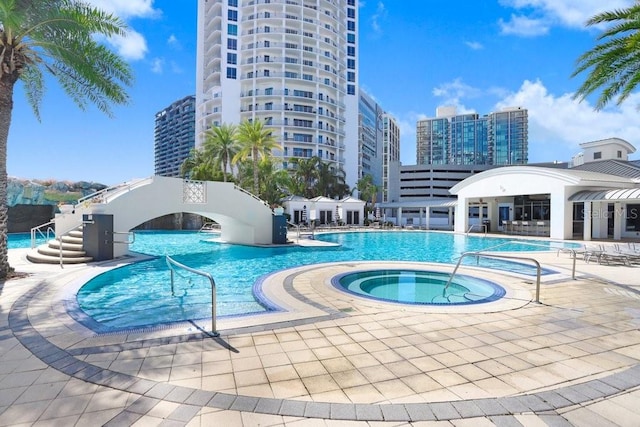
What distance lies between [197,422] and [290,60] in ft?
206

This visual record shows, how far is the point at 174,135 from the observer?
12662 cm

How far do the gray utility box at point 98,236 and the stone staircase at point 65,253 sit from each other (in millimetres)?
275

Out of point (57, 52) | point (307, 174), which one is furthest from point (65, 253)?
point (307, 174)

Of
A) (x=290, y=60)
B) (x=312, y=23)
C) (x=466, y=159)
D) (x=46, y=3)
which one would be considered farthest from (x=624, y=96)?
(x=466, y=159)

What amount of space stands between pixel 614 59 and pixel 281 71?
54.8 metres

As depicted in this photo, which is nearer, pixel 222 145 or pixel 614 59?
pixel 614 59

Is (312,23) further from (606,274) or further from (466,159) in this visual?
(466,159)

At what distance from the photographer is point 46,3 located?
8.42 m

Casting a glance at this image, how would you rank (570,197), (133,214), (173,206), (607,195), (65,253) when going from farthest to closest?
(570,197)
(607,195)
(173,206)
(133,214)
(65,253)

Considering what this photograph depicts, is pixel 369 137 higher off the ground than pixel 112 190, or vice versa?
pixel 369 137

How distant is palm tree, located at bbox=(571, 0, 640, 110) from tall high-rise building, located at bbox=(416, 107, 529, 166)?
105 metres

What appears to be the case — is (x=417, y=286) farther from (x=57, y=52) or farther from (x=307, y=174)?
(x=307, y=174)

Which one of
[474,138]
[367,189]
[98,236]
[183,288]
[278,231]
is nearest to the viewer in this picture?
[183,288]

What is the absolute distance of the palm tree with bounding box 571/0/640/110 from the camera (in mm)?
8375
